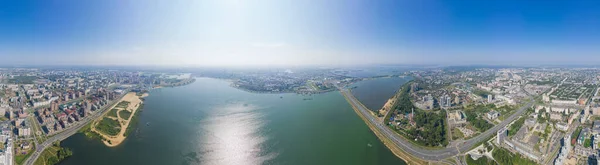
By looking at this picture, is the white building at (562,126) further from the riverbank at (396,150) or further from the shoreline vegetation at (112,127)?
the shoreline vegetation at (112,127)

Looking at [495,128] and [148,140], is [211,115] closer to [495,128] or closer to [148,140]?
[148,140]

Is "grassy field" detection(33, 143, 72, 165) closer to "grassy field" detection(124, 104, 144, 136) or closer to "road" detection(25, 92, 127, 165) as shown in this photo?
"road" detection(25, 92, 127, 165)

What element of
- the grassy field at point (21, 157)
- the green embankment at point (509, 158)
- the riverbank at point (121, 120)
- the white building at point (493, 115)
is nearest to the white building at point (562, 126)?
the white building at point (493, 115)

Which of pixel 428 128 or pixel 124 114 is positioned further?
pixel 124 114

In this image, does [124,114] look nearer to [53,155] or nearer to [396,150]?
[53,155]

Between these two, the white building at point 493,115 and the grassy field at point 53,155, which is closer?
the grassy field at point 53,155

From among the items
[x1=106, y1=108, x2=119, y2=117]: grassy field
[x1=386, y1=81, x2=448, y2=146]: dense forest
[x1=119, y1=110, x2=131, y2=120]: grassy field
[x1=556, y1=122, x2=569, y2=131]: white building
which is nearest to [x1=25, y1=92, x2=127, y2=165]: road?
[x1=106, y1=108, x2=119, y2=117]: grassy field

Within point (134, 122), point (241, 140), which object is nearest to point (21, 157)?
point (134, 122)
